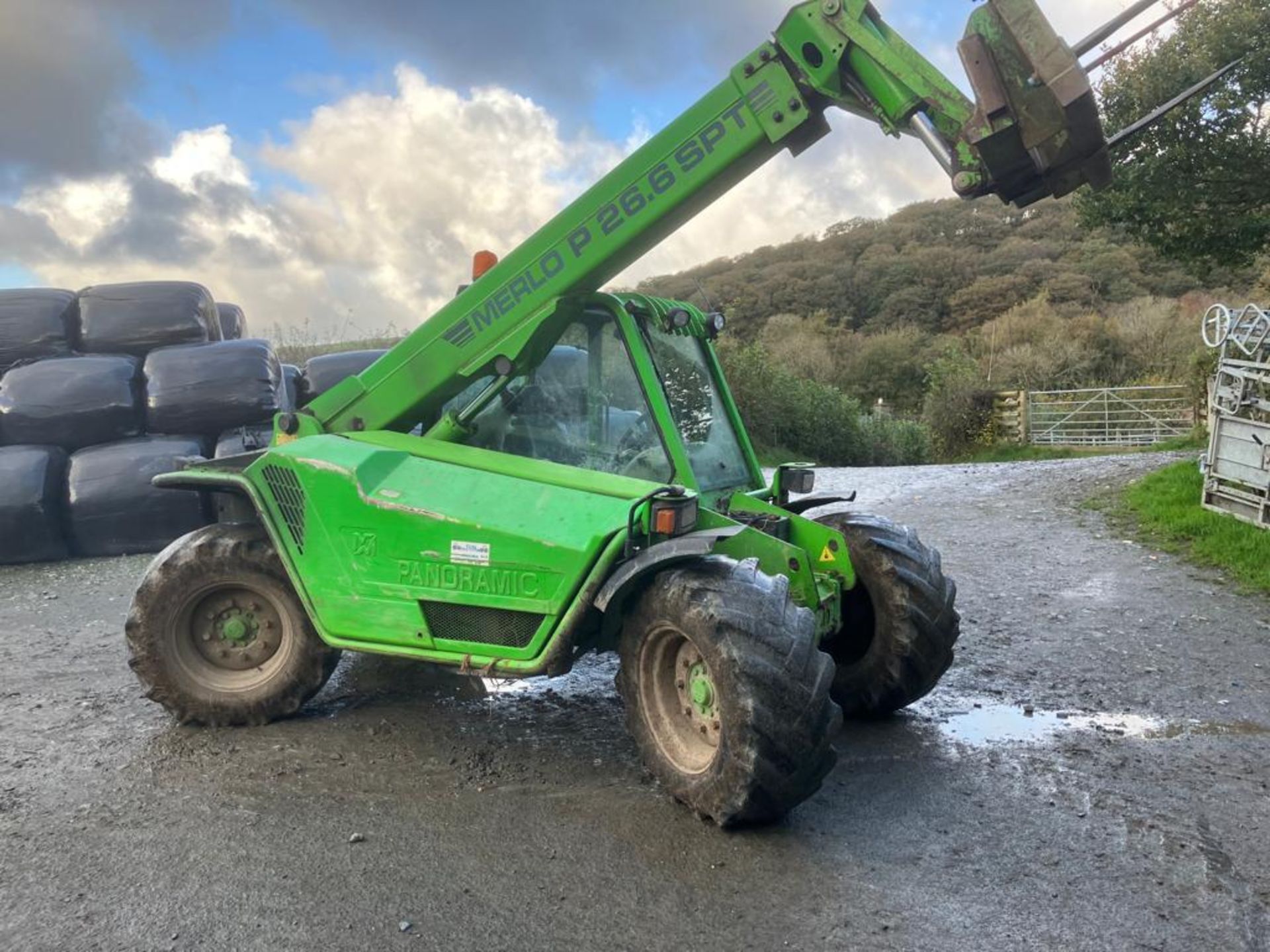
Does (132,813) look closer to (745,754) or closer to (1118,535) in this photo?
(745,754)

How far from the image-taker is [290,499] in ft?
15.5

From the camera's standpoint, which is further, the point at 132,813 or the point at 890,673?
the point at 890,673

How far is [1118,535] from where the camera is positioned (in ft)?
33.5

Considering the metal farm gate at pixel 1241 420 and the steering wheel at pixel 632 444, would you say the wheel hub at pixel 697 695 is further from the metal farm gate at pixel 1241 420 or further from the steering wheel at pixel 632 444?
the metal farm gate at pixel 1241 420

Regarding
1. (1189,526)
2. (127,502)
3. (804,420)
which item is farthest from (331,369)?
(804,420)

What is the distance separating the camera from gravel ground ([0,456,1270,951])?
312cm

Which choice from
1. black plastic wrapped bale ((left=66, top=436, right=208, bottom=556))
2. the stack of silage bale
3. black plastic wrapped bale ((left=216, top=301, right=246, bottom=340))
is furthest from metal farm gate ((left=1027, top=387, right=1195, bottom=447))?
black plastic wrapped bale ((left=66, top=436, right=208, bottom=556))

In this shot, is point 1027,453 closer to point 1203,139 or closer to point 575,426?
point 1203,139

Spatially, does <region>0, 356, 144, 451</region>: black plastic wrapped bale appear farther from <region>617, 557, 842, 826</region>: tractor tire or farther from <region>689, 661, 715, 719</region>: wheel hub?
<region>689, 661, 715, 719</region>: wheel hub

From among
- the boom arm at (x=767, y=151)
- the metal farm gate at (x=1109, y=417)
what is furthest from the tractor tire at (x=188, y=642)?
the metal farm gate at (x=1109, y=417)

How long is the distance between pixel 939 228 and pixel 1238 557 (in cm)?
5023

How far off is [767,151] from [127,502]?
24.4ft

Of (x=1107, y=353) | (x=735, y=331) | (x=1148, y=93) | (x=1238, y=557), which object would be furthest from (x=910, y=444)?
(x=1238, y=557)

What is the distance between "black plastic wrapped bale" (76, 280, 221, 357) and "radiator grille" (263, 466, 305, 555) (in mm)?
6297
